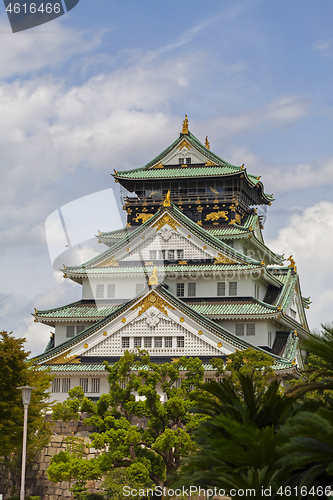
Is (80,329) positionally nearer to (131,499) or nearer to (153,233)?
(153,233)

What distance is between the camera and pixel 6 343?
3188 centimetres

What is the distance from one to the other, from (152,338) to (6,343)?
1439 centimetres

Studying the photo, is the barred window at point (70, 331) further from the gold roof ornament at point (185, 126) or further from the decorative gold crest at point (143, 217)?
the gold roof ornament at point (185, 126)

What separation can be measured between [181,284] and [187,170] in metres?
12.0

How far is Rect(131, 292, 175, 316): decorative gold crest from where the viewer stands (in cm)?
4428

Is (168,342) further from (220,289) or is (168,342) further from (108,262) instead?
(108,262)

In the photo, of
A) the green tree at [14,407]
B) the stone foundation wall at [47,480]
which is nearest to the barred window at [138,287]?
the stone foundation wall at [47,480]

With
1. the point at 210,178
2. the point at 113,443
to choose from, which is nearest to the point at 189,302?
the point at 210,178

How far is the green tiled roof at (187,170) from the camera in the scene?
2189 inches

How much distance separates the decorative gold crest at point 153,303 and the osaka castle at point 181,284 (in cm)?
7

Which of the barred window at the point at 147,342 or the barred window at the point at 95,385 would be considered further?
the barred window at the point at 147,342

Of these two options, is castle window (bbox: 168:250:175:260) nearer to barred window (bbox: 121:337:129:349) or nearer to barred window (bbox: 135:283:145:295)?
barred window (bbox: 135:283:145:295)

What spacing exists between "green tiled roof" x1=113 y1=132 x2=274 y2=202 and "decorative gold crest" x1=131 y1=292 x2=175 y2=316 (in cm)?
1462

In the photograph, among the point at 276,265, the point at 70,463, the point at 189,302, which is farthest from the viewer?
the point at 276,265
